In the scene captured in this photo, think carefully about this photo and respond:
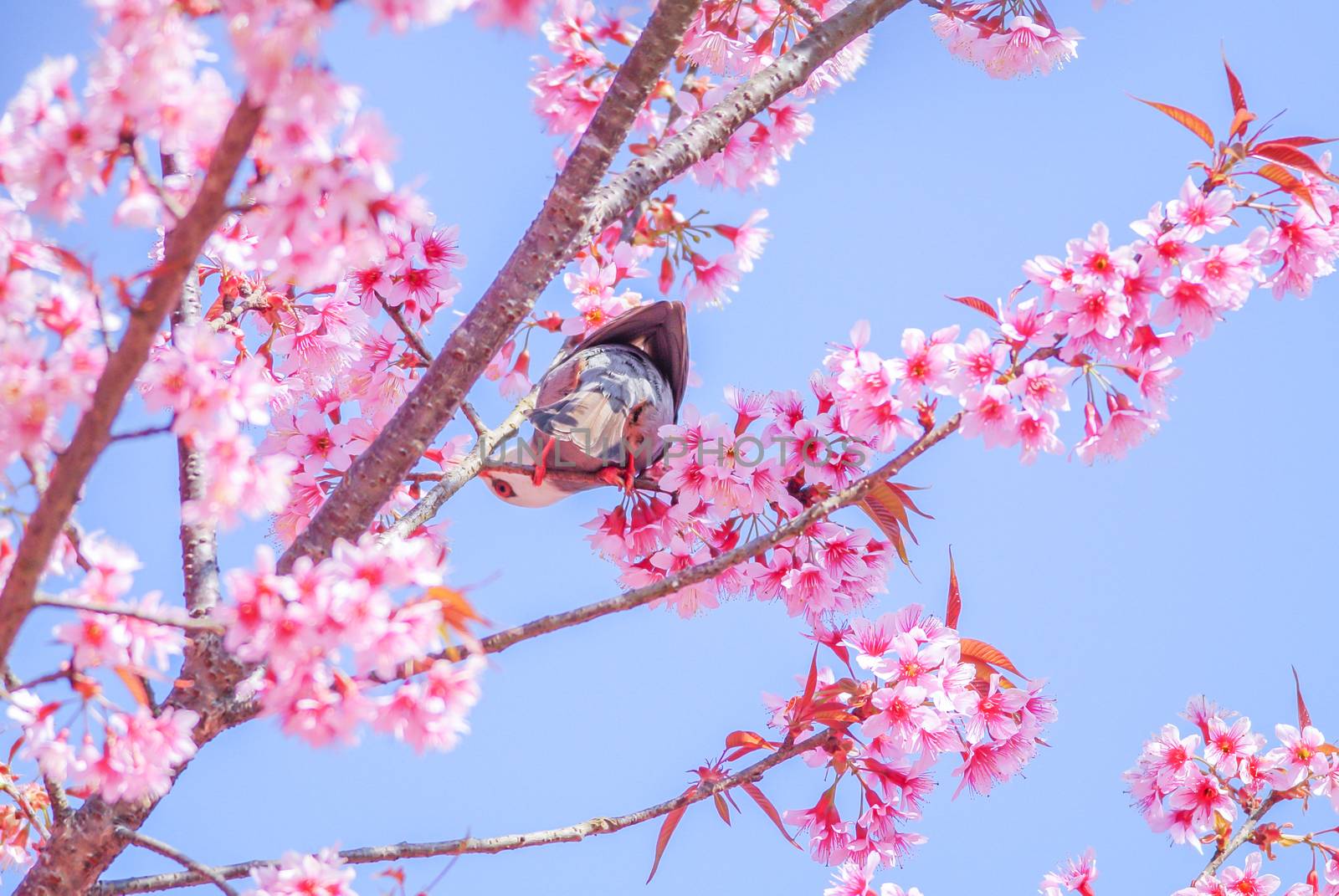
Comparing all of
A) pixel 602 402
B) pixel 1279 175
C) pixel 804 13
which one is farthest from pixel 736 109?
pixel 1279 175

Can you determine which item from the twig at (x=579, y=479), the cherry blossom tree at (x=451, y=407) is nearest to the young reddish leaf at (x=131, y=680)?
the cherry blossom tree at (x=451, y=407)

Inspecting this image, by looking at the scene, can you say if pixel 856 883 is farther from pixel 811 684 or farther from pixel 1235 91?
pixel 1235 91

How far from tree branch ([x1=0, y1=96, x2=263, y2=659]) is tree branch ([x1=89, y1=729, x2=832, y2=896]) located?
2.42 ft

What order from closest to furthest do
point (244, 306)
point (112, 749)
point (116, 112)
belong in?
point (116, 112) → point (112, 749) → point (244, 306)

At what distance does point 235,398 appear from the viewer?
4.05 ft

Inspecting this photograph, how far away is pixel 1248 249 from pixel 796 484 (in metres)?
0.85

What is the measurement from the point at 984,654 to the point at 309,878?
4.42ft

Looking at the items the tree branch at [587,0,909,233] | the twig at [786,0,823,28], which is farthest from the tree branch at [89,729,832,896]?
the twig at [786,0,823,28]

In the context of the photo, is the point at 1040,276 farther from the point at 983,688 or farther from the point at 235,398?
the point at 235,398

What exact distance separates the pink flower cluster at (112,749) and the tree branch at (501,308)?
36 centimetres

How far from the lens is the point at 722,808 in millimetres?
2203

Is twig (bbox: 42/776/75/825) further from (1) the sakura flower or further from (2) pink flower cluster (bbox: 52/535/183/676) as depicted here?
(1) the sakura flower

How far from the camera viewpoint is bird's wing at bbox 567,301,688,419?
2.51 metres

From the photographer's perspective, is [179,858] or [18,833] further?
[18,833]
